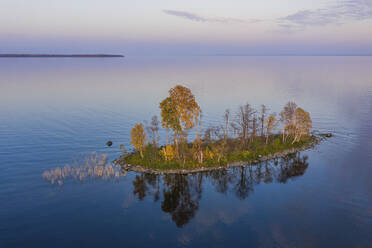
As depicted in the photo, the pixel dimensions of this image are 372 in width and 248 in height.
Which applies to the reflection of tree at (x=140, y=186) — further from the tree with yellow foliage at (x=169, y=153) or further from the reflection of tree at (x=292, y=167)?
the reflection of tree at (x=292, y=167)

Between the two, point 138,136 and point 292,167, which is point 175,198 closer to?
point 138,136

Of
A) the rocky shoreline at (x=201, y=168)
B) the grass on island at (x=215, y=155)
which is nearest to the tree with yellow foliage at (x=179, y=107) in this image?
the grass on island at (x=215, y=155)

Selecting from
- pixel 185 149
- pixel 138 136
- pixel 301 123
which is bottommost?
pixel 185 149

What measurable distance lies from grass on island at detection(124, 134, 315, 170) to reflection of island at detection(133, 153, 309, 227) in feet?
8.72

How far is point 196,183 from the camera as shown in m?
56.5

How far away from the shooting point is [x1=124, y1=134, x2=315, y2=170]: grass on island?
202 ft

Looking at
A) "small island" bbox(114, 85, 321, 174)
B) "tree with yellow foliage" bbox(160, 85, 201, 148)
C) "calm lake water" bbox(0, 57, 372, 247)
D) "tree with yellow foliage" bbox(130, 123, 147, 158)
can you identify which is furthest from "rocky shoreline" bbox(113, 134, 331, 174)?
"tree with yellow foliage" bbox(160, 85, 201, 148)

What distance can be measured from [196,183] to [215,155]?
11.0 meters

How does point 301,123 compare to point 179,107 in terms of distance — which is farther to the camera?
point 301,123

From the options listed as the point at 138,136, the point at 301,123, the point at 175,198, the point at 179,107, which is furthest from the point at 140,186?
the point at 301,123

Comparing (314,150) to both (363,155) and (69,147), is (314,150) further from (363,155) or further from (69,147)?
(69,147)

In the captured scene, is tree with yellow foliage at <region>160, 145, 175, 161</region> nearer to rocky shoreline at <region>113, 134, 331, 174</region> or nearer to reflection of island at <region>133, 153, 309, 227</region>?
rocky shoreline at <region>113, 134, 331, 174</region>

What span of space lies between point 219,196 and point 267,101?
100416 millimetres

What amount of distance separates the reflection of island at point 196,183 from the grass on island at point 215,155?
266 centimetres
